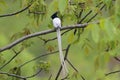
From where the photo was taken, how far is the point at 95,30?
1126 mm

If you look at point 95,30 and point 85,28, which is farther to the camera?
point 85,28

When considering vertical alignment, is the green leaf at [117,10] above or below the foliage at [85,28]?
above

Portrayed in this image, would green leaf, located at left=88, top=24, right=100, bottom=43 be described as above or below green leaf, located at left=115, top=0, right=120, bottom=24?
below

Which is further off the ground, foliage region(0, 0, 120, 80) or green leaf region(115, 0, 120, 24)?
green leaf region(115, 0, 120, 24)

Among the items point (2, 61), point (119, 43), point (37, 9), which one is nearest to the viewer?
point (119, 43)

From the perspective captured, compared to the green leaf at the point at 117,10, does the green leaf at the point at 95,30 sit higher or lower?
lower

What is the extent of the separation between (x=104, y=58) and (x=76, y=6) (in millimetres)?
694

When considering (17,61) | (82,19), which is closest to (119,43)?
(82,19)

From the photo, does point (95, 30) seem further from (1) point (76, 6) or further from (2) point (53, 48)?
(2) point (53, 48)

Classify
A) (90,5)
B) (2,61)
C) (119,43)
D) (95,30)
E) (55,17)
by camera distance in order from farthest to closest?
(2,61), (90,5), (55,17), (119,43), (95,30)

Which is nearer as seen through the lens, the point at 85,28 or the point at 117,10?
the point at 117,10

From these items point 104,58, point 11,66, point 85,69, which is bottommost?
point 85,69

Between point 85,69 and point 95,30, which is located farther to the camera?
point 85,69

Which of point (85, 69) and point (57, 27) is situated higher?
point (57, 27)
